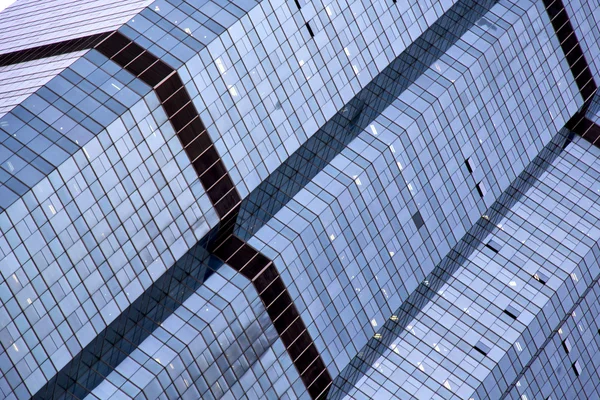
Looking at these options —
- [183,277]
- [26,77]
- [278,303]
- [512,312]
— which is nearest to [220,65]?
[26,77]

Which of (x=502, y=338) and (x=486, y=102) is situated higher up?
(x=486, y=102)

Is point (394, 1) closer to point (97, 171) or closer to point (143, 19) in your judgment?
point (143, 19)

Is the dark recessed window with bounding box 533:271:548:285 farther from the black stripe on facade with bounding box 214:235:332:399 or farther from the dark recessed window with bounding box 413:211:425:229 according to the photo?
the black stripe on facade with bounding box 214:235:332:399

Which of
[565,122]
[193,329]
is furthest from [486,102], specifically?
[193,329]

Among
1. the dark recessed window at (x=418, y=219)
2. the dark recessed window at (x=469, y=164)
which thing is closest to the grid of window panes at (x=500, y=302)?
the dark recessed window at (x=469, y=164)

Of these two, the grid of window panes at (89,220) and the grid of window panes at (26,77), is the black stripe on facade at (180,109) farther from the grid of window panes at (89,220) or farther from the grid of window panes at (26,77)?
the grid of window panes at (26,77)

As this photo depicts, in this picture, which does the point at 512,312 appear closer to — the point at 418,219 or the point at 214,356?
the point at 418,219
